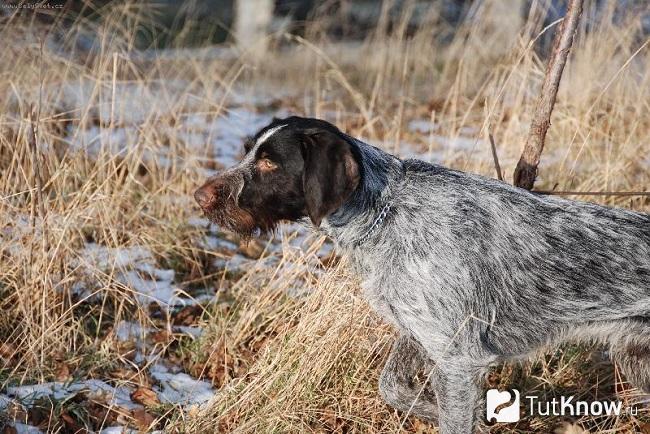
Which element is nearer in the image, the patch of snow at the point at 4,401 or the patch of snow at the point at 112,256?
the patch of snow at the point at 4,401

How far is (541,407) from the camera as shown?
4.09 m

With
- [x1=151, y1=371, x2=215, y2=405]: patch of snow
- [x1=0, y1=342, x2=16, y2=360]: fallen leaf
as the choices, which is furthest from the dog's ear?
[x1=0, y1=342, x2=16, y2=360]: fallen leaf

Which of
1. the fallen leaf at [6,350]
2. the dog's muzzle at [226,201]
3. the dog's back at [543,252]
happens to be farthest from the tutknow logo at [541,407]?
the fallen leaf at [6,350]

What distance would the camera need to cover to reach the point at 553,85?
4.28 m

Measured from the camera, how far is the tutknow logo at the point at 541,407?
3916 millimetres

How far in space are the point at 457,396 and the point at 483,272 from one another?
1.82 ft

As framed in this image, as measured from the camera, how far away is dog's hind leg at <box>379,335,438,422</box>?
374 cm

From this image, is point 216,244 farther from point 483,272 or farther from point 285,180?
point 483,272

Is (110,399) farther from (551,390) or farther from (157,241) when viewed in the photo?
(551,390)

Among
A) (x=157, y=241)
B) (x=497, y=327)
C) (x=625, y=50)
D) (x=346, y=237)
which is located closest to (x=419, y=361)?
(x=497, y=327)

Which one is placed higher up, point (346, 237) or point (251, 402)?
point (346, 237)

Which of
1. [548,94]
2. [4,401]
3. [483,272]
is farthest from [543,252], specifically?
[4,401]

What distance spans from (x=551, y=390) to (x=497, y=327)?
33.4 inches

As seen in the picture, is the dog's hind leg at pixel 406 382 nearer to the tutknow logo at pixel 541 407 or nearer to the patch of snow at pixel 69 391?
the tutknow logo at pixel 541 407
